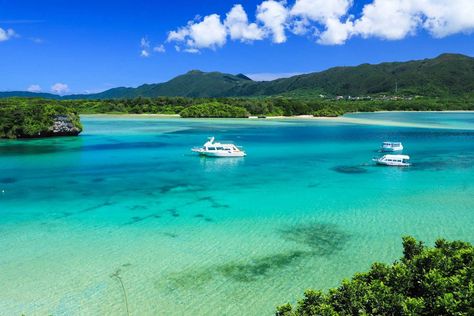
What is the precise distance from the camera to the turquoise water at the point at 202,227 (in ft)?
46.0

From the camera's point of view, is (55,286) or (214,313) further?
(55,286)

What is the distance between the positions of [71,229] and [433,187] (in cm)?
2629

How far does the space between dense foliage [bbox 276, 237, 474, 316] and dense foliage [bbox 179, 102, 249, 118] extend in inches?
5169

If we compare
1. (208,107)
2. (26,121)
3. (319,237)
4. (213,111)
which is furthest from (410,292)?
(208,107)

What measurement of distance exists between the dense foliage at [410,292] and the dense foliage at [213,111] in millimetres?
131285

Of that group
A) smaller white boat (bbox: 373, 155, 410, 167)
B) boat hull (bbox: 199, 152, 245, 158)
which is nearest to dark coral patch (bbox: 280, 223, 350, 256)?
smaller white boat (bbox: 373, 155, 410, 167)

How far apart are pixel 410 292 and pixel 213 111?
133850 mm

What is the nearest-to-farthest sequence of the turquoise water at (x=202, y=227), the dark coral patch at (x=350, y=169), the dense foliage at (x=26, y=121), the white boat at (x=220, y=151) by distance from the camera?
the turquoise water at (x=202, y=227), the dark coral patch at (x=350, y=169), the white boat at (x=220, y=151), the dense foliage at (x=26, y=121)

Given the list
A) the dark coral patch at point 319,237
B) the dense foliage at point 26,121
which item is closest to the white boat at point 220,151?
the dark coral patch at point 319,237

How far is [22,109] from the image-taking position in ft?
222

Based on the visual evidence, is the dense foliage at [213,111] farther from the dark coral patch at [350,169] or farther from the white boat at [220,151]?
the dark coral patch at [350,169]

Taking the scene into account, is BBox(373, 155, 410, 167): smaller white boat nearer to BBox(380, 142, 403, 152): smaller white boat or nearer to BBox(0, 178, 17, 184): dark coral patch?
BBox(380, 142, 403, 152): smaller white boat

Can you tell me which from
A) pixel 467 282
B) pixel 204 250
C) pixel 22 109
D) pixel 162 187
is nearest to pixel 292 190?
pixel 162 187

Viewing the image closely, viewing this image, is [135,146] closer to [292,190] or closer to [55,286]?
[292,190]
